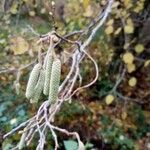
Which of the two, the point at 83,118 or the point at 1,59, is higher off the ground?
the point at 1,59

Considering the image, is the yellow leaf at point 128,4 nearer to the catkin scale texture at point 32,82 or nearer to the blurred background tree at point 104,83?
the blurred background tree at point 104,83

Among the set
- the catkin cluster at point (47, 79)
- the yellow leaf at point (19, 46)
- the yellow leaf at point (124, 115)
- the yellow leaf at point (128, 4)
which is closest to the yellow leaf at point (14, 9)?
the yellow leaf at point (128, 4)

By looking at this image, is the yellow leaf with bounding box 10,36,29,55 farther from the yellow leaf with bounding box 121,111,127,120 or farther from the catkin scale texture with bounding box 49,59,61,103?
the yellow leaf with bounding box 121,111,127,120

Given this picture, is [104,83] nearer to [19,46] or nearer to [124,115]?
[124,115]

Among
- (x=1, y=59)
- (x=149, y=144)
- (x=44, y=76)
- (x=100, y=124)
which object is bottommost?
(x=149, y=144)

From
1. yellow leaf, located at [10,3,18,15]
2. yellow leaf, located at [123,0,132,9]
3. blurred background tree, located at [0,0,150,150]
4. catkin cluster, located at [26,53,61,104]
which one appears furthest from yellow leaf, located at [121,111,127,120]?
catkin cluster, located at [26,53,61,104]

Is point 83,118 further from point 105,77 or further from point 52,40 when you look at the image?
point 52,40

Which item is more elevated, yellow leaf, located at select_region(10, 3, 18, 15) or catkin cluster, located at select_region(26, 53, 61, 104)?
yellow leaf, located at select_region(10, 3, 18, 15)

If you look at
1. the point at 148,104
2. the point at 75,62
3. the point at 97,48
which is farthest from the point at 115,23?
the point at 75,62
